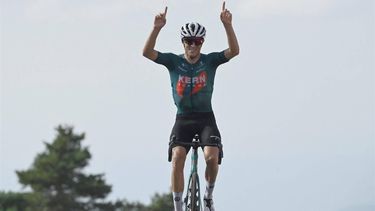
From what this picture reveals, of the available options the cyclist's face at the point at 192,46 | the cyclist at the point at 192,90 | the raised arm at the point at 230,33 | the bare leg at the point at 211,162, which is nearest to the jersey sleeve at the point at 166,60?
the cyclist at the point at 192,90

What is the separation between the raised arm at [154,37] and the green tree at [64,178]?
55.6 meters

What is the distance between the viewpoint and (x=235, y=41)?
18.4 meters

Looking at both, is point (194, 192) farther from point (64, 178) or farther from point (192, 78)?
point (64, 178)

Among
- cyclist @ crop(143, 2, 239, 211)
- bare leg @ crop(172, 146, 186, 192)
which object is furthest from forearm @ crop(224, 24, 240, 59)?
bare leg @ crop(172, 146, 186, 192)

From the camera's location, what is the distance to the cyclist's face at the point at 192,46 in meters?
18.4

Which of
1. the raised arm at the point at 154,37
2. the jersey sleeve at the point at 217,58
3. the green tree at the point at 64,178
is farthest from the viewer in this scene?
the green tree at the point at 64,178

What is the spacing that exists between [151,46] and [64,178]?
60.7 meters

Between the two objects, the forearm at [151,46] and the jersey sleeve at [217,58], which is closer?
the forearm at [151,46]

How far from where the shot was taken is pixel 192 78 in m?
18.5

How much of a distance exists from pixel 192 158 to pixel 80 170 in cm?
6201

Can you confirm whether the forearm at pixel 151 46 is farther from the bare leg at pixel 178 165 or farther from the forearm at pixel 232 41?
the bare leg at pixel 178 165

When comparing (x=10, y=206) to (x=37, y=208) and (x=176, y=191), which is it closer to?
(x=37, y=208)

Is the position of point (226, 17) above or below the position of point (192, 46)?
above

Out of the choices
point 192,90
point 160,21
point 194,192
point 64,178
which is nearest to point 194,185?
point 194,192
